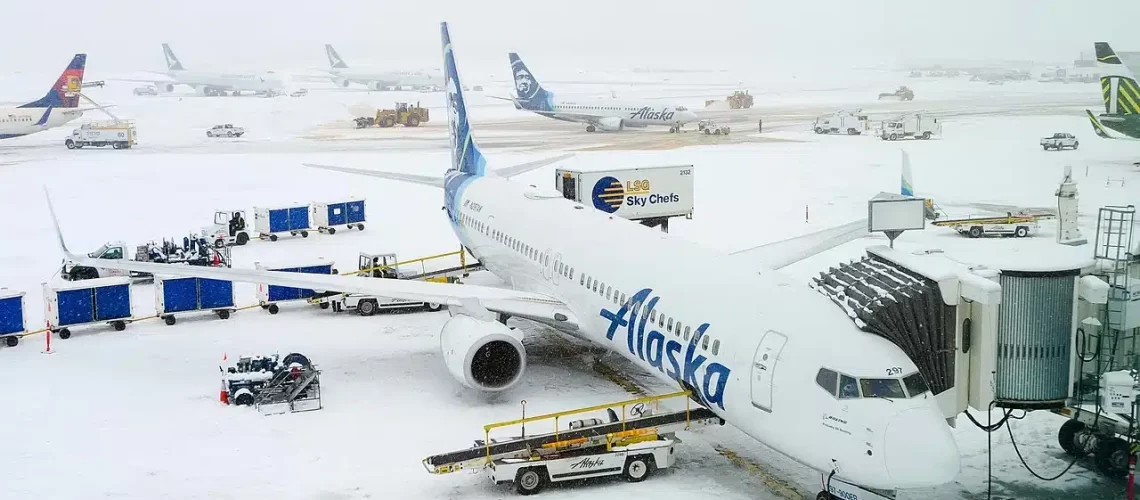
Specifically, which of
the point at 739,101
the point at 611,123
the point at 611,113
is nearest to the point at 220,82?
the point at 739,101

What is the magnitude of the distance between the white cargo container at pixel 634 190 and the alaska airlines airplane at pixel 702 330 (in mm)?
5520

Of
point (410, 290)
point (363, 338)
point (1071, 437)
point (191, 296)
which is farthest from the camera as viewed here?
point (191, 296)

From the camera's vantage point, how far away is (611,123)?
87.6m

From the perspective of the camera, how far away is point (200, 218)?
44844 mm

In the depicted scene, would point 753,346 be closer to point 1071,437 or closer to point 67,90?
point 1071,437

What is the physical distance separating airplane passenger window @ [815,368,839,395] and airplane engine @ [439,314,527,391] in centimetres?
747

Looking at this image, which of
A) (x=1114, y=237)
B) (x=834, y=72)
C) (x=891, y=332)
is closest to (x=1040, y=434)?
(x=891, y=332)

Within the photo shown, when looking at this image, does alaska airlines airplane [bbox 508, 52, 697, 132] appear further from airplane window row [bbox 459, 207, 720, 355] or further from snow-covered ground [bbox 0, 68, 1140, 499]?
airplane window row [bbox 459, 207, 720, 355]

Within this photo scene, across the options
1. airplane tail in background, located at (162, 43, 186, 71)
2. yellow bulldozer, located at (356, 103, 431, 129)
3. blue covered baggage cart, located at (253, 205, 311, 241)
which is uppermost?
airplane tail in background, located at (162, 43, 186, 71)

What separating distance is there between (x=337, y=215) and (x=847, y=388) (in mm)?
30935

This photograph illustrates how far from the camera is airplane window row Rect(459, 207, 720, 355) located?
656 inches

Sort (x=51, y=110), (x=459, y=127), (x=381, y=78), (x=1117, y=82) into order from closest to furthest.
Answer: (x=459, y=127)
(x=1117, y=82)
(x=51, y=110)
(x=381, y=78)

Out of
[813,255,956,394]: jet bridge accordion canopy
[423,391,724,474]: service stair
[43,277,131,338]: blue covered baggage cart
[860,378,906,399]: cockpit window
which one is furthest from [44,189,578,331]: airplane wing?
[860,378,906,399]: cockpit window

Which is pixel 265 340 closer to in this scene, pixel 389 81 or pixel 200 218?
pixel 200 218
